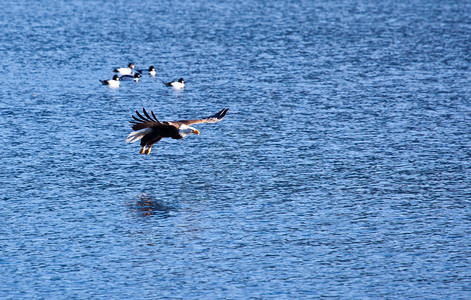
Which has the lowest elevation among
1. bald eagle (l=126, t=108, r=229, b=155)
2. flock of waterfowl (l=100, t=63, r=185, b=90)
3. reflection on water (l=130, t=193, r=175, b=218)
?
reflection on water (l=130, t=193, r=175, b=218)

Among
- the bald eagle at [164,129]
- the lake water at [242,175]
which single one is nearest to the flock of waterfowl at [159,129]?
the bald eagle at [164,129]

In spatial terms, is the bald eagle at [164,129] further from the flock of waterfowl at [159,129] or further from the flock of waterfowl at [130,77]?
the flock of waterfowl at [130,77]

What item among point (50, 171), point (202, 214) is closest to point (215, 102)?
point (50, 171)

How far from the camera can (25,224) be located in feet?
75.6

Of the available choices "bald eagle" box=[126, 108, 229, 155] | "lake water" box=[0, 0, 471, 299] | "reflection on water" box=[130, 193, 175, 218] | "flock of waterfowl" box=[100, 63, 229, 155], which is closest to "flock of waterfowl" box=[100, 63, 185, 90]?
"lake water" box=[0, 0, 471, 299]

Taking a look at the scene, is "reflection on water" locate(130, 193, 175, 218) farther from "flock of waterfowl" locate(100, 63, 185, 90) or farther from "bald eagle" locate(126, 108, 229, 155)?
"flock of waterfowl" locate(100, 63, 185, 90)

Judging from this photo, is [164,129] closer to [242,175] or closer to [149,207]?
[149,207]

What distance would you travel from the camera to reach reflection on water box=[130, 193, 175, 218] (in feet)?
78.6

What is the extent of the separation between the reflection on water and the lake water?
6cm

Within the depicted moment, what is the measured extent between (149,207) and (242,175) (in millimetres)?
4585

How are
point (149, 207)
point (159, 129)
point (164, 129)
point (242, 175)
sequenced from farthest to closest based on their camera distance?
point (242, 175) < point (159, 129) < point (164, 129) < point (149, 207)

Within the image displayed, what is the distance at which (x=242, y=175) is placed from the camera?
27.9 m

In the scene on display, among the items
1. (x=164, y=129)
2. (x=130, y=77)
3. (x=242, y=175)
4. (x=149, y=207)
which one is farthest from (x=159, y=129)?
(x=130, y=77)

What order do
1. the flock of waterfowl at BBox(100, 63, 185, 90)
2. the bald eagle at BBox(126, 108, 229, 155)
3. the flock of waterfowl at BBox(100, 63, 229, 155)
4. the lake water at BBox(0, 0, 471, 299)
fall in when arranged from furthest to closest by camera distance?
the flock of waterfowl at BBox(100, 63, 185, 90)
the bald eagle at BBox(126, 108, 229, 155)
the flock of waterfowl at BBox(100, 63, 229, 155)
the lake water at BBox(0, 0, 471, 299)
